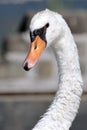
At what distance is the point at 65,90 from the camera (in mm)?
3010

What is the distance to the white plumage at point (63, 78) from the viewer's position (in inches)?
114

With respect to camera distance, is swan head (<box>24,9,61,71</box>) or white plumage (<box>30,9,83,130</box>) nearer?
swan head (<box>24,9,61,71</box>)

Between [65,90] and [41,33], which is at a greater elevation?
[41,33]

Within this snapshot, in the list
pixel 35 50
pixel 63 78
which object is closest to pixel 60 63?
pixel 63 78

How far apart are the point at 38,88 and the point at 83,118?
62cm

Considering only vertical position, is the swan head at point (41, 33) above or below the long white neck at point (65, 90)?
above

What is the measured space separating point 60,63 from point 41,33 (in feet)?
0.83

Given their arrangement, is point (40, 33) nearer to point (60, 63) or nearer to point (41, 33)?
point (41, 33)

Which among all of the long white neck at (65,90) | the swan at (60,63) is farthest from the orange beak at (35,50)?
the long white neck at (65,90)

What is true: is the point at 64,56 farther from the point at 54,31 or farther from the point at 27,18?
the point at 27,18

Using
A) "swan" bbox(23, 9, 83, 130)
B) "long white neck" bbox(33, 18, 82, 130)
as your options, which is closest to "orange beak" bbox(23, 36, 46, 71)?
"swan" bbox(23, 9, 83, 130)

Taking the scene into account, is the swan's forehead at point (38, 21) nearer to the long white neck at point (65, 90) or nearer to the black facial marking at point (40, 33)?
the black facial marking at point (40, 33)

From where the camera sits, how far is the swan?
2830 millimetres

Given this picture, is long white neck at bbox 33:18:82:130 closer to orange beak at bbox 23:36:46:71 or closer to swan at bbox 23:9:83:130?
swan at bbox 23:9:83:130
